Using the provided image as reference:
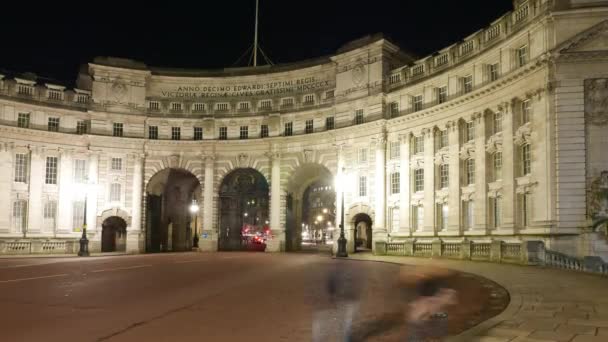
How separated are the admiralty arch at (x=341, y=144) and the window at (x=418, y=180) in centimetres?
16

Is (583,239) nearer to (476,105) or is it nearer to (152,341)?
(476,105)

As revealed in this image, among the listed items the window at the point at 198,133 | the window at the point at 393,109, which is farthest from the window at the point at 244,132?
the window at the point at 393,109

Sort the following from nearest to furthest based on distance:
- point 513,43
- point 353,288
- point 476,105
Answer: point 353,288, point 513,43, point 476,105

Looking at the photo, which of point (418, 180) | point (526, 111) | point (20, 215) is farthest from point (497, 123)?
point (20, 215)

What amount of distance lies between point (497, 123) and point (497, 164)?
280cm

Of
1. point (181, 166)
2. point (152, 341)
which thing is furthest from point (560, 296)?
point (181, 166)

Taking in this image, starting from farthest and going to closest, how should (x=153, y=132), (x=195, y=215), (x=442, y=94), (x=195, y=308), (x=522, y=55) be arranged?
(x=195, y=215), (x=153, y=132), (x=442, y=94), (x=522, y=55), (x=195, y=308)

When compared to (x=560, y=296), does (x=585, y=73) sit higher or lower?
higher

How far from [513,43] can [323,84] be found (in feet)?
72.3

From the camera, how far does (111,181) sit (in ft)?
184

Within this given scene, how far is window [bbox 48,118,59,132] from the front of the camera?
53731 mm

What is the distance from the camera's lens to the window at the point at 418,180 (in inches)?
1795

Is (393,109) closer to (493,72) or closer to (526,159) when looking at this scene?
(493,72)

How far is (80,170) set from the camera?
54.9 metres
